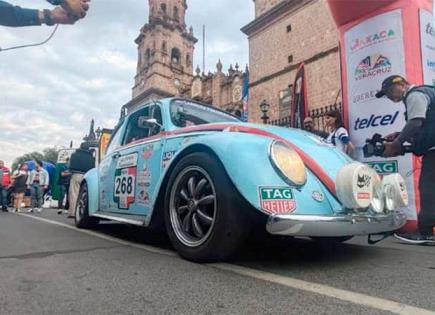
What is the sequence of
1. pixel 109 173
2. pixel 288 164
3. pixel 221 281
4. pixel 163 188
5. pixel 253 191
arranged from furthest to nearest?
pixel 109 173
pixel 163 188
pixel 288 164
pixel 253 191
pixel 221 281

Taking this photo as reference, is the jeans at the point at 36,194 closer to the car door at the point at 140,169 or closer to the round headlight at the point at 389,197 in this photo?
the car door at the point at 140,169

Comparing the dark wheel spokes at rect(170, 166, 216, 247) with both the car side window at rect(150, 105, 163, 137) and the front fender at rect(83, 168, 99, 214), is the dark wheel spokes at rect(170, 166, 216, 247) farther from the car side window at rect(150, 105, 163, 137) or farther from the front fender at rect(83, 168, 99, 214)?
the front fender at rect(83, 168, 99, 214)

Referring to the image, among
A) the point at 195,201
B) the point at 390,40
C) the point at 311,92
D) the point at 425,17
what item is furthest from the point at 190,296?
the point at 311,92

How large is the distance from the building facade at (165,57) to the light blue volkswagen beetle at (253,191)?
37.9m

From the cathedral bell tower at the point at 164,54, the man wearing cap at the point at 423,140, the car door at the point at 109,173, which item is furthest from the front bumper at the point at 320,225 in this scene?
the cathedral bell tower at the point at 164,54

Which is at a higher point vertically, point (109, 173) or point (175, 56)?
point (175, 56)

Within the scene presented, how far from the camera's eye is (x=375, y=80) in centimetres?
504

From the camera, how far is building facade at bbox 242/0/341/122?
20.7 meters

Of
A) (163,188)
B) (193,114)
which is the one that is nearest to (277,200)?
(163,188)

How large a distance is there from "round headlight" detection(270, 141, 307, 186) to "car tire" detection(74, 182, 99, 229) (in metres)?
3.50

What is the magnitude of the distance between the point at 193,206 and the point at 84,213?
3.04 m

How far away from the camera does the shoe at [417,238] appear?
4.07m

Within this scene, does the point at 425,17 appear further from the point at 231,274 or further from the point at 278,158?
the point at 231,274

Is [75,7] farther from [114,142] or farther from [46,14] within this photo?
[114,142]
